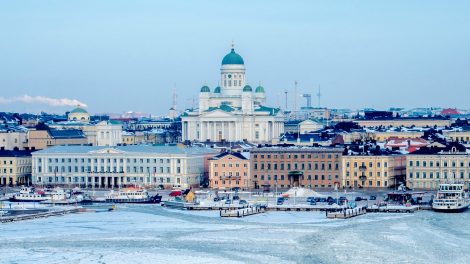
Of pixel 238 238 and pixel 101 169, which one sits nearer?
pixel 238 238

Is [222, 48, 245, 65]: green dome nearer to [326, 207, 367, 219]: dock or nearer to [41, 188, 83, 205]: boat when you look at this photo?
[41, 188, 83, 205]: boat

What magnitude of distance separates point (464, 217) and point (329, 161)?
1411cm

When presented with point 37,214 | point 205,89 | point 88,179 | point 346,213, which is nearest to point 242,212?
point 346,213

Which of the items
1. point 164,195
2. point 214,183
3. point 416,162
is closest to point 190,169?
point 214,183

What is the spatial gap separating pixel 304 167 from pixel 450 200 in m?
12.2

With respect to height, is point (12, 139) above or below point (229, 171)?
above

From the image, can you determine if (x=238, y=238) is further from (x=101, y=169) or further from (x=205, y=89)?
(x=205, y=89)

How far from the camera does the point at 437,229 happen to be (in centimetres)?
4000

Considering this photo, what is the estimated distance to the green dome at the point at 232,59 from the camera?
3354 inches

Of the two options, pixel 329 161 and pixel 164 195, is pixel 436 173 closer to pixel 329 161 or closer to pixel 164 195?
pixel 329 161

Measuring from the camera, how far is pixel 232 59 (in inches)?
3351

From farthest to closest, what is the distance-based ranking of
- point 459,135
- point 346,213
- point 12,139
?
1. point 459,135
2. point 12,139
3. point 346,213

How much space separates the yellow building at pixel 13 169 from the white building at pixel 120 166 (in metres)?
0.86

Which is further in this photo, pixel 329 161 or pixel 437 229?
pixel 329 161
